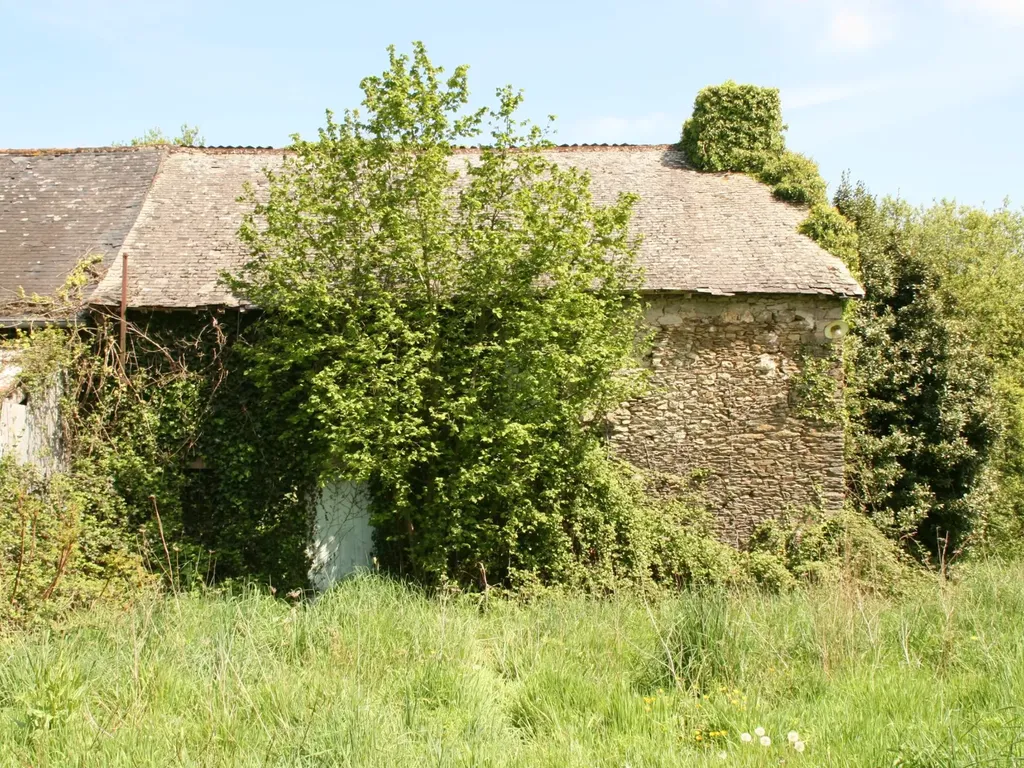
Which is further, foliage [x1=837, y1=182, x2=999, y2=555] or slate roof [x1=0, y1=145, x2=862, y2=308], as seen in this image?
foliage [x1=837, y1=182, x2=999, y2=555]

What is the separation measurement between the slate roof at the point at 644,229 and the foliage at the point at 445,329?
1736 millimetres

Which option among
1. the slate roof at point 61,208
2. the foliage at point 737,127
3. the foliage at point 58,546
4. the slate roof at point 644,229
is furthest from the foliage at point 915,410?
the slate roof at point 61,208

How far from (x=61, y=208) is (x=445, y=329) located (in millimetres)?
7950

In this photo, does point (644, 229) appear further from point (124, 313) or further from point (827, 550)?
point (124, 313)

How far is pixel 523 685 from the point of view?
6.11m

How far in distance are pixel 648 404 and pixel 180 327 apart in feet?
22.2

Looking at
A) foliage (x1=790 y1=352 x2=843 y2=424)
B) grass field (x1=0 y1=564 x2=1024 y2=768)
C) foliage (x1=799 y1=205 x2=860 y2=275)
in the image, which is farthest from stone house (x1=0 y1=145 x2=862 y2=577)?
grass field (x1=0 y1=564 x2=1024 y2=768)

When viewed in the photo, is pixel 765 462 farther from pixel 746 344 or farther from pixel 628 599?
pixel 628 599

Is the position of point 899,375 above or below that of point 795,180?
below

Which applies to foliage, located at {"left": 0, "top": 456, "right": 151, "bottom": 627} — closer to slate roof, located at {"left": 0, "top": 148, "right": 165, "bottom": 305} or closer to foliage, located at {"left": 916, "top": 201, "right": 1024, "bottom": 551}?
slate roof, located at {"left": 0, "top": 148, "right": 165, "bottom": 305}

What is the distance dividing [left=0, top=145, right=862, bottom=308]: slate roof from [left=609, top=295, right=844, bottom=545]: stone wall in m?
→ 0.55

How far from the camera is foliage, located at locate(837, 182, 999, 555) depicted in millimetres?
12477

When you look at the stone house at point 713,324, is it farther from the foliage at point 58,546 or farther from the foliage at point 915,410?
the foliage at point 58,546

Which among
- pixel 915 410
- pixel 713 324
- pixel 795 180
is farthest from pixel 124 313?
pixel 915 410
